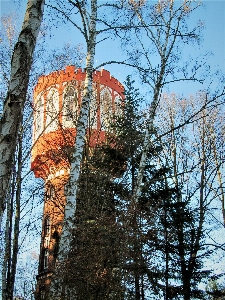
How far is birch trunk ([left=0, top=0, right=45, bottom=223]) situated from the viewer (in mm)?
4016

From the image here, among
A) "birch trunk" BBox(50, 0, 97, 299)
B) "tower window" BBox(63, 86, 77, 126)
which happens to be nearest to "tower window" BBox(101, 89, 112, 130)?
"tower window" BBox(63, 86, 77, 126)

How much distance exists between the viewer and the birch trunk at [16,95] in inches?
158

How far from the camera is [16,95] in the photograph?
426 centimetres

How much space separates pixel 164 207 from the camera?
14375mm

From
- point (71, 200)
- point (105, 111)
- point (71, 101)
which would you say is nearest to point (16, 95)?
point (71, 200)

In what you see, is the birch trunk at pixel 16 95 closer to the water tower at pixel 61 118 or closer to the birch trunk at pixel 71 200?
the birch trunk at pixel 71 200

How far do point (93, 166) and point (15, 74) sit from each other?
32.8ft

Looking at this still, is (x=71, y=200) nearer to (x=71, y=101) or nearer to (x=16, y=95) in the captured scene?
(x=16, y=95)

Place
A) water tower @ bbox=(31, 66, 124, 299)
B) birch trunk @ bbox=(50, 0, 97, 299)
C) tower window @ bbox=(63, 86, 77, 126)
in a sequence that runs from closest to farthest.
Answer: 1. birch trunk @ bbox=(50, 0, 97, 299)
2. water tower @ bbox=(31, 66, 124, 299)
3. tower window @ bbox=(63, 86, 77, 126)

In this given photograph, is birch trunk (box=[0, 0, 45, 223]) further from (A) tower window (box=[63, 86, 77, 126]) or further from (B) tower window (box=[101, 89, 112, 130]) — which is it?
(B) tower window (box=[101, 89, 112, 130])

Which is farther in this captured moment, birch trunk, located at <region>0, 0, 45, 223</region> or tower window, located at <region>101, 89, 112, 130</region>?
tower window, located at <region>101, 89, 112, 130</region>

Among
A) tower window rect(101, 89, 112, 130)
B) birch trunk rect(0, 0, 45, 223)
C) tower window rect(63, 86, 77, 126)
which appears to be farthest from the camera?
tower window rect(101, 89, 112, 130)

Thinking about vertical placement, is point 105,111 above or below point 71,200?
above

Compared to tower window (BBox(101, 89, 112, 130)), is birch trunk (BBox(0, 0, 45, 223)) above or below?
below
